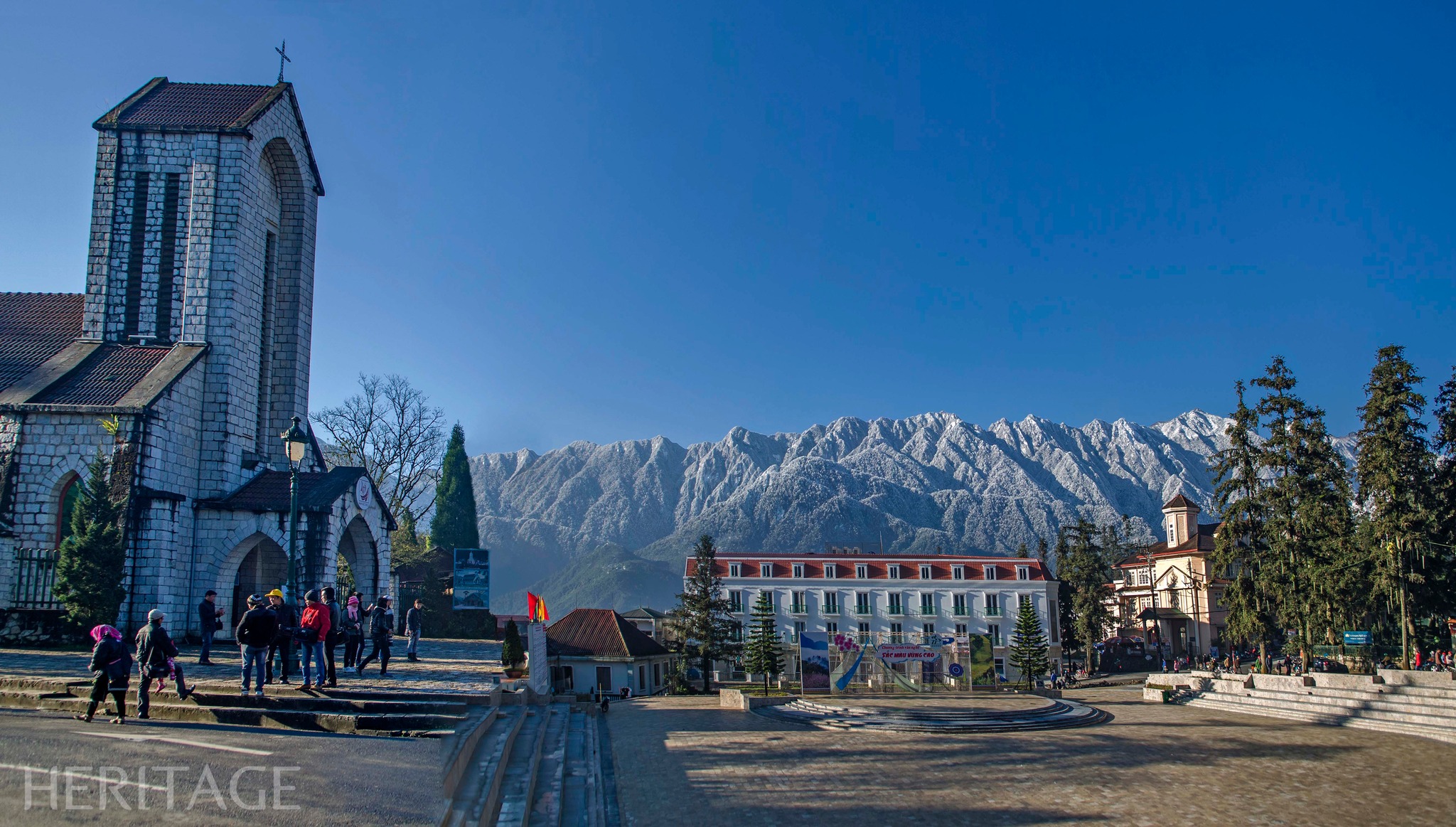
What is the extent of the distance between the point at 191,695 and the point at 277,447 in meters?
17.2

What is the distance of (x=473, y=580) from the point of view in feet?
118

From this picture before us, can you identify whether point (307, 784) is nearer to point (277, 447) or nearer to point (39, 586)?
point (39, 586)

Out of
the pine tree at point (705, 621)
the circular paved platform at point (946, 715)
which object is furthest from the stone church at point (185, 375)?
the pine tree at point (705, 621)

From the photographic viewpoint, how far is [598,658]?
4569 cm

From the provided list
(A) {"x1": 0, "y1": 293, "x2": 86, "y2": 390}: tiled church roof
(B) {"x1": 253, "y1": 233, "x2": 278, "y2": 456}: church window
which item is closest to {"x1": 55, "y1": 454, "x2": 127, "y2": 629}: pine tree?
(A) {"x1": 0, "y1": 293, "x2": 86, "y2": 390}: tiled church roof

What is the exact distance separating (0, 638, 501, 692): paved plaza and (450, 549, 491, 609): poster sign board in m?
12.1

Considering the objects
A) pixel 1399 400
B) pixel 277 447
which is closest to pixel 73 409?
pixel 277 447

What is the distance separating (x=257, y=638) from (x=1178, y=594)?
222 feet

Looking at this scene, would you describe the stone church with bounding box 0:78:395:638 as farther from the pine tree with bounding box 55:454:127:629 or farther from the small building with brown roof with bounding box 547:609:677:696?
the small building with brown roof with bounding box 547:609:677:696

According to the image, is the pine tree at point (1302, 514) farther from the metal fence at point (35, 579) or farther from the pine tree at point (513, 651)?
the metal fence at point (35, 579)

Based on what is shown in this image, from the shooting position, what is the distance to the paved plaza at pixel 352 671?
48.8 feet

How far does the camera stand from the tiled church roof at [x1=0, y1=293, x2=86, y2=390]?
24812mm

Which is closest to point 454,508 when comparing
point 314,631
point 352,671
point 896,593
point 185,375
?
point 896,593

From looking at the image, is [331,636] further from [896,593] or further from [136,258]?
[896,593]
